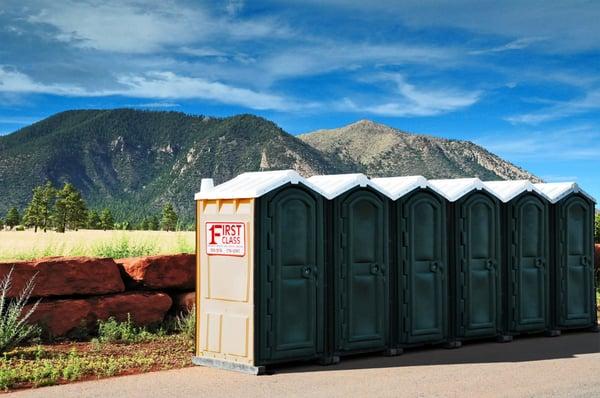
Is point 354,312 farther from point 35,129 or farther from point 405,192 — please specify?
point 35,129

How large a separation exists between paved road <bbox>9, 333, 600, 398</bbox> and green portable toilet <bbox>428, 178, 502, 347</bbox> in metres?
0.81

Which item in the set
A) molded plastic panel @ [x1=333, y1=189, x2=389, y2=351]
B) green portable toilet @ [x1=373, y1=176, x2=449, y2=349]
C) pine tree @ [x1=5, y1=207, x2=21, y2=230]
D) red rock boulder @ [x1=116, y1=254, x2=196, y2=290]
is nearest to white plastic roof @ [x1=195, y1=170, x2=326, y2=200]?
molded plastic panel @ [x1=333, y1=189, x2=389, y2=351]

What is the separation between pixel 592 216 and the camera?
13.2 meters

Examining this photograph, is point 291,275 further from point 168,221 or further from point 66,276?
point 168,221

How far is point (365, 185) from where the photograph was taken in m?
10.2

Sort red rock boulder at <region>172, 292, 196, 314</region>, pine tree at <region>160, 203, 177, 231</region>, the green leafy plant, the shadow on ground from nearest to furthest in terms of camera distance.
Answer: the shadow on ground
the green leafy plant
red rock boulder at <region>172, 292, 196, 314</region>
pine tree at <region>160, 203, 177, 231</region>

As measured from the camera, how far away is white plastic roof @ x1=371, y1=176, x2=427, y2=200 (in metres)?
10.5

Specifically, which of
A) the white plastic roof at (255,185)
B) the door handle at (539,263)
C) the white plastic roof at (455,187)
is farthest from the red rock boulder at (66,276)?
the door handle at (539,263)

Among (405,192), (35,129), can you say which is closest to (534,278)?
Result: (405,192)

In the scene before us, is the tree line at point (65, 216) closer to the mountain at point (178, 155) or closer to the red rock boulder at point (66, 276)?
the mountain at point (178, 155)

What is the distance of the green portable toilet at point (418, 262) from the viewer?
10672mm

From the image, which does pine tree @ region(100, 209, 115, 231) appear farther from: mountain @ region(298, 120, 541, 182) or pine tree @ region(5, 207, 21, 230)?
mountain @ region(298, 120, 541, 182)

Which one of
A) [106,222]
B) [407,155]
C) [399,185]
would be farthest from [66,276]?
[407,155]

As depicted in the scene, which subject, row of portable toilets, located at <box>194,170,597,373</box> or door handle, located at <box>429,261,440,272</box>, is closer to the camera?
row of portable toilets, located at <box>194,170,597,373</box>
